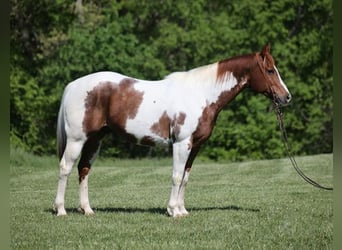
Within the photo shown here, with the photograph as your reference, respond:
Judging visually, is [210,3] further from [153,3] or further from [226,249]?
[226,249]

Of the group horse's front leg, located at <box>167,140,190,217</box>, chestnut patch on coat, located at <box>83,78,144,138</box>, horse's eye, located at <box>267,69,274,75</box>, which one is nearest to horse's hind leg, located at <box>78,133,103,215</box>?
chestnut patch on coat, located at <box>83,78,144,138</box>

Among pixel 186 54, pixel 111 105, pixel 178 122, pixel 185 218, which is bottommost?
pixel 185 218

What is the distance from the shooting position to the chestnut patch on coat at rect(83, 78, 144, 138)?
23.9ft

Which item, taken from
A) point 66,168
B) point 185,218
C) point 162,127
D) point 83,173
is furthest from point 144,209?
point 162,127

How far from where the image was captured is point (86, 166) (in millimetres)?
7695

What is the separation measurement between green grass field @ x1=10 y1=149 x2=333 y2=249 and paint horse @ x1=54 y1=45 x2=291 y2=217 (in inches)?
20.4

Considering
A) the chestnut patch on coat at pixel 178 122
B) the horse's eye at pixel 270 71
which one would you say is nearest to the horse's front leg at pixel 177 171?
the chestnut patch on coat at pixel 178 122

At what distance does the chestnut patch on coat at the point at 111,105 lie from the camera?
7297mm

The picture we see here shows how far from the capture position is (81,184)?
7621 millimetres

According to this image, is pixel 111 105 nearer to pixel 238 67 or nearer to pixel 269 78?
pixel 238 67

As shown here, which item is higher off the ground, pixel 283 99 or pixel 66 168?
pixel 283 99

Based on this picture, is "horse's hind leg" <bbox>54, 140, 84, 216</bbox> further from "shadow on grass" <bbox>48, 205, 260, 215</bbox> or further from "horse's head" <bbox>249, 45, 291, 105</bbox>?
A: "horse's head" <bbox>249, 45, 291, 105</bbox>

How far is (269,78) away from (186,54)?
44.8 feet

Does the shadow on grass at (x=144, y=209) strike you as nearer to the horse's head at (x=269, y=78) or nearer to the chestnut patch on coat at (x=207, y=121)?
the chestnut patch on coat at (x=207, y=121)
